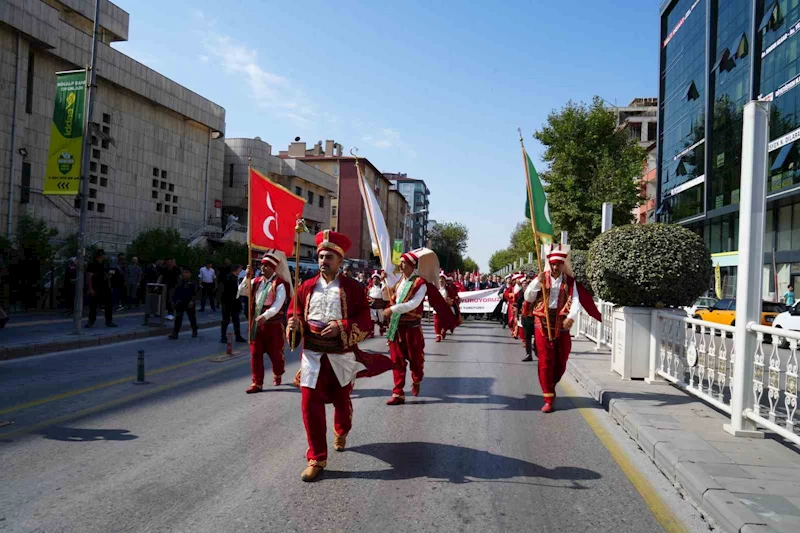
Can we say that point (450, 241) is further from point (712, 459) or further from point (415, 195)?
point (712, 459)

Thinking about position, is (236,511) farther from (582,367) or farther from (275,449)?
(582,367)

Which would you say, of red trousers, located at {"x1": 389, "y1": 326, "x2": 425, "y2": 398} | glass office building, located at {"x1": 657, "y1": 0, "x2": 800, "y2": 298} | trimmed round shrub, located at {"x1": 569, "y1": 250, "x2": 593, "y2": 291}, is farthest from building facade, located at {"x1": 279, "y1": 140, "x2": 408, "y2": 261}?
red trousers, located at {"x1": 389, "y1": 326, "x2": 425, "y2": 398}

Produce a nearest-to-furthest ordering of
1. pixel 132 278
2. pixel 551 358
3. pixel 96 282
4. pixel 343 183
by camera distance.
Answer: pixel 551 358 < pixel 96 282 < pixel 132 278 < pixel 343 183

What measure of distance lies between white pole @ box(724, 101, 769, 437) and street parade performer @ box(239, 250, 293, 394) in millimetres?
5251

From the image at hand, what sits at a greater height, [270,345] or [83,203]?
[83,203]

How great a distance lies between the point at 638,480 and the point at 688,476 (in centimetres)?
41

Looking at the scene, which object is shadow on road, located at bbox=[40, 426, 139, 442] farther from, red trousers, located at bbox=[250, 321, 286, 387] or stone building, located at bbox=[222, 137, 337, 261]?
stone building, located at bbox=[222, 137, 337, 261]

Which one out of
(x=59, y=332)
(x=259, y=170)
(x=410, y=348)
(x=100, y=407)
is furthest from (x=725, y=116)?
(x=100, y=407)

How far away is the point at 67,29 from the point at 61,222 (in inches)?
336

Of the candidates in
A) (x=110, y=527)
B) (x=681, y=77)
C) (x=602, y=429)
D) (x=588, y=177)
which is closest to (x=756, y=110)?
(x=602, y=429)

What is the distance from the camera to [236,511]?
13.9 ft

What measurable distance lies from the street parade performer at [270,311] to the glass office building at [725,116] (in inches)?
1220

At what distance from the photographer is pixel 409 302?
7594mm

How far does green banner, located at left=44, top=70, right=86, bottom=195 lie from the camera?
14.3 m
